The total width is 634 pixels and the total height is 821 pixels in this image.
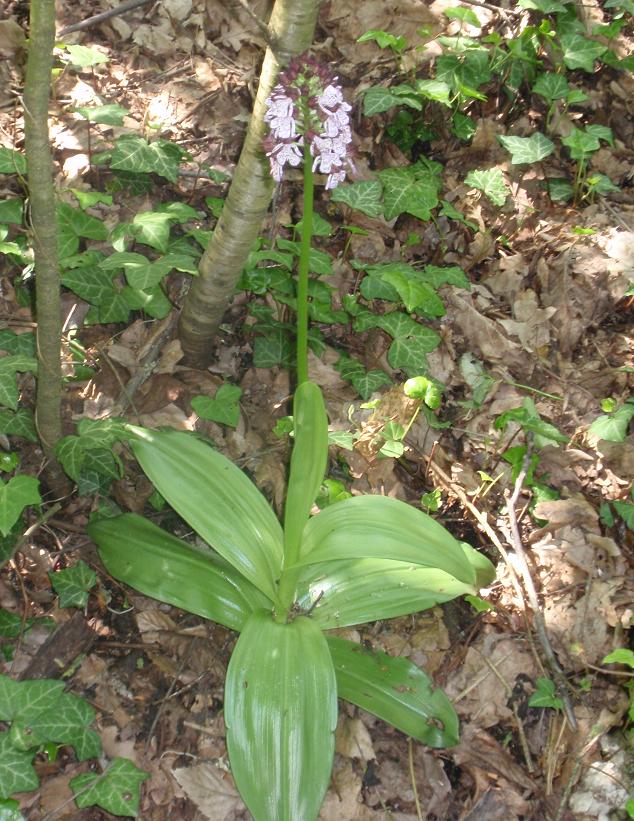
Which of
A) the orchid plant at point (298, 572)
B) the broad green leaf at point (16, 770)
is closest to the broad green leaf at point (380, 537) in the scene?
the orchid plant at point (298, 572)

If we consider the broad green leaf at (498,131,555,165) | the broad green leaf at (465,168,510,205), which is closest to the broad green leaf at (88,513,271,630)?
the broad green leaf at (465,168,510,205)

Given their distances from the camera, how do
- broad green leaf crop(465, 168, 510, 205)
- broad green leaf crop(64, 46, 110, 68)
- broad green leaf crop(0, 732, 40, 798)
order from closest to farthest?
broad green leaf crop(0, 732, 40, 798) → broad green leaf crop(64, 46, 110, 68) → broad green leaf crop(465, 168, 510, 205)

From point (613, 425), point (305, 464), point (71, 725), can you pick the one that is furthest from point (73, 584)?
point (613, 425)

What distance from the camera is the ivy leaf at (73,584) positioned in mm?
2109

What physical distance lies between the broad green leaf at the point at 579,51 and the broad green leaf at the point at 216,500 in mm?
2637

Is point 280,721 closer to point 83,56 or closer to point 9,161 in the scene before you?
point 9,161

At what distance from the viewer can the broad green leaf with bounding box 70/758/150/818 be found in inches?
69.2

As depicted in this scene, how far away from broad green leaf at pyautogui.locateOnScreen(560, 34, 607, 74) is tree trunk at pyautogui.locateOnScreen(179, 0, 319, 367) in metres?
2.06

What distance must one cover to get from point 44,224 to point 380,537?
1098mm

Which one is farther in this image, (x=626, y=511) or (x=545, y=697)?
(x=626, y=511)

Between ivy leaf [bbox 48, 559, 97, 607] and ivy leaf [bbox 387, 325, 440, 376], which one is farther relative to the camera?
ivy leaf [bbox 387, 325, 440, 376]

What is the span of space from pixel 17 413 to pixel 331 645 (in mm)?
1157

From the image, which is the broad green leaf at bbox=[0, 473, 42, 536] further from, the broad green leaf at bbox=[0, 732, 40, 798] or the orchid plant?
the broad green leaf at bbox=[0, 732, 40, 798]

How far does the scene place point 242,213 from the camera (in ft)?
7.02
